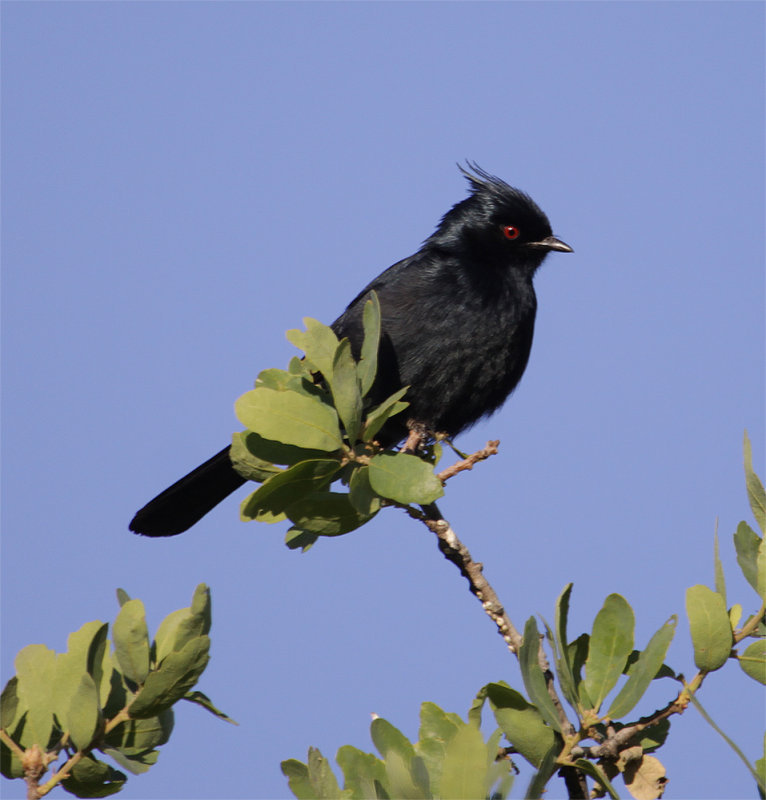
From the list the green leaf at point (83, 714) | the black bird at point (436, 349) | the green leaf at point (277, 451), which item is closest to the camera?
the green leaf at point (83, 714)

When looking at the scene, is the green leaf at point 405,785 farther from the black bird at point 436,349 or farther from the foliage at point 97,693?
the black bird at point 436,349

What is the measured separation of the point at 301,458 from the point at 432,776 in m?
0.83

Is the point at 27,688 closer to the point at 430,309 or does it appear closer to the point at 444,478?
the point at 444,478

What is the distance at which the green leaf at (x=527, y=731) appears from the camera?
1976mm

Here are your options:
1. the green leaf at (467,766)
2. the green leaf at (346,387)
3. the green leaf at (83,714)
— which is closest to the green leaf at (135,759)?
the green leaf at (83,714)

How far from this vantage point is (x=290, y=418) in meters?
2.35

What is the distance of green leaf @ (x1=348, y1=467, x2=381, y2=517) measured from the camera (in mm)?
2416

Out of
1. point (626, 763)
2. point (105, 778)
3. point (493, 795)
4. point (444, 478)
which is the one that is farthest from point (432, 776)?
point (444, 478)

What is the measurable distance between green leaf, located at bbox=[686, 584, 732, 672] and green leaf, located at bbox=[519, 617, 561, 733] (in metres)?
0.33

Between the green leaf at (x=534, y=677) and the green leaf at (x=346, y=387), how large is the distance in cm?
70

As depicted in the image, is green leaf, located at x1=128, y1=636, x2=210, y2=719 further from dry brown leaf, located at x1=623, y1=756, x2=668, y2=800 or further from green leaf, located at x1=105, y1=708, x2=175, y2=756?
dry brown leaf, located at x1=623, y1=756, x2=668, y2=800

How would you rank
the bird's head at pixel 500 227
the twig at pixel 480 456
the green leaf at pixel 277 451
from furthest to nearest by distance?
the bird's head at pixel 500 227 → the twig at pixel 480 456 → the green leaf at pixel 277 451

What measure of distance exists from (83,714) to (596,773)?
3.24 ft

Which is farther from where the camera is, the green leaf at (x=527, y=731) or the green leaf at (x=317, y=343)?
the green leaf at (x=317, y=343)
